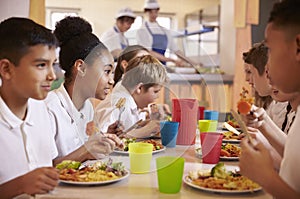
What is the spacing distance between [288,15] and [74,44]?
93 centimetres

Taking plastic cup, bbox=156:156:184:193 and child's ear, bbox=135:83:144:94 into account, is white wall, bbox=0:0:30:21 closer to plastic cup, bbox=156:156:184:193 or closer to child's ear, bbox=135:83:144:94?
child's ear, bbox=135:83:144:94

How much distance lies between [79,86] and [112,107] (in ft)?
0.69

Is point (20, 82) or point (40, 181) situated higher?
point (20, 82)

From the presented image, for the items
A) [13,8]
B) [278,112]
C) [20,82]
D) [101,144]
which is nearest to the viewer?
[20,82]

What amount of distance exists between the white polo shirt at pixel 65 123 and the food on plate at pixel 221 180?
486 mm

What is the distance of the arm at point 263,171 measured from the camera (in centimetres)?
89

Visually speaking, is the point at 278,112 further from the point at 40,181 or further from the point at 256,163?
the point at 40,181

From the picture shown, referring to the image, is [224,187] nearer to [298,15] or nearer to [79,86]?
[298,15]

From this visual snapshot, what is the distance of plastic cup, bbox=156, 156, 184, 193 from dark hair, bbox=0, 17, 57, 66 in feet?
1.58

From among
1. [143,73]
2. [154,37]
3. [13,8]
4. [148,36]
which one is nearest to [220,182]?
[143,73]

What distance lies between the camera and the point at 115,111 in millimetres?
1812

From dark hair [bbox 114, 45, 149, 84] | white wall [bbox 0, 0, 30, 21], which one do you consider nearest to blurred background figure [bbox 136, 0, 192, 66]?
dark hair [bbox 114, 45, 149, 84]

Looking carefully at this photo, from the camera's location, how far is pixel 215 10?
622 centimetres

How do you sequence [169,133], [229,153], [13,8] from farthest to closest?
[13,8], [169,133], [229,153]
